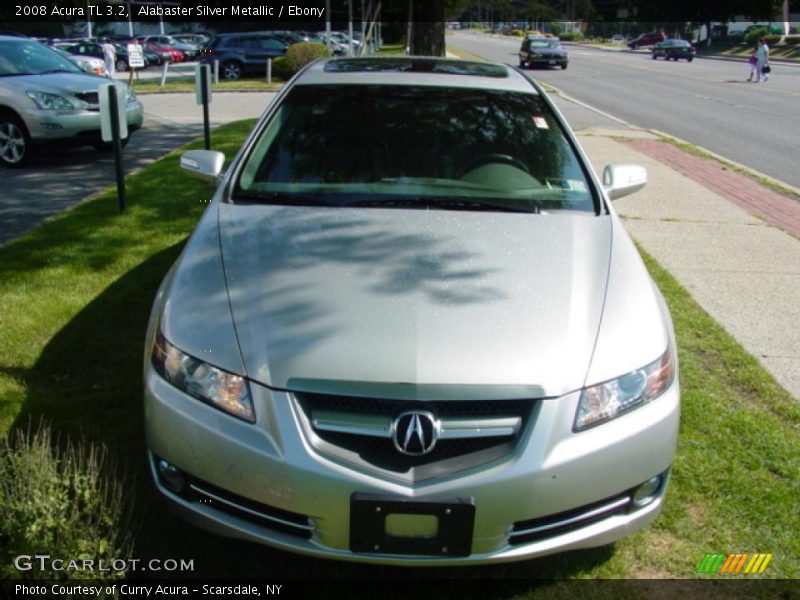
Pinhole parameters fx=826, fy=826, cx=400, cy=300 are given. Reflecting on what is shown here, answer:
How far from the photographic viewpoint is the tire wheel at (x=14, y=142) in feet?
33.2

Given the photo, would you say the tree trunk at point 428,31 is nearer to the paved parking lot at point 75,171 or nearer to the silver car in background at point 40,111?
the paved parking lot at point 75,171

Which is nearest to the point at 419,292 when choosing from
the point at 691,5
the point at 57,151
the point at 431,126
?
the point at 431,126

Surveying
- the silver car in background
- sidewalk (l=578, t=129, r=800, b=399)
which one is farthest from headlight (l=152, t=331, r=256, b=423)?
the silver car in background

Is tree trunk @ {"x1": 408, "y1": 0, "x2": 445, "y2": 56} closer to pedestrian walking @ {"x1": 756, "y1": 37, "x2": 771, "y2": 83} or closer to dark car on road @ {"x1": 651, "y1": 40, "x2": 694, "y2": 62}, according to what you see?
pedestrian walking @ {"x1": 756, "y1": 37, "x2": 771, "y2": 83}

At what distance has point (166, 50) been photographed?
42000mm

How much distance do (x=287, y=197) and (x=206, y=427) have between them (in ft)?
4.70

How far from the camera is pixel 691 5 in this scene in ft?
267

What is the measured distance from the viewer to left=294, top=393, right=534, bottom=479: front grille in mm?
2473

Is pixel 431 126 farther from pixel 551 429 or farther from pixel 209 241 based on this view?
pixel 551 429

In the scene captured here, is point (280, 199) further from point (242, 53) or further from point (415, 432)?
point (242, 53)

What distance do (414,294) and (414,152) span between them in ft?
4.43

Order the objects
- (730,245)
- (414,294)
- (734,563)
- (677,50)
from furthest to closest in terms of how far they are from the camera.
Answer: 1. (677,50)
2. (730,245)
3. (734,563)
4. (414,294)

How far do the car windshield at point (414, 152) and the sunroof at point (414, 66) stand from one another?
0.32 meters

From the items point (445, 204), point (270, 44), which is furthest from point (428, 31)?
point (270, 44)
